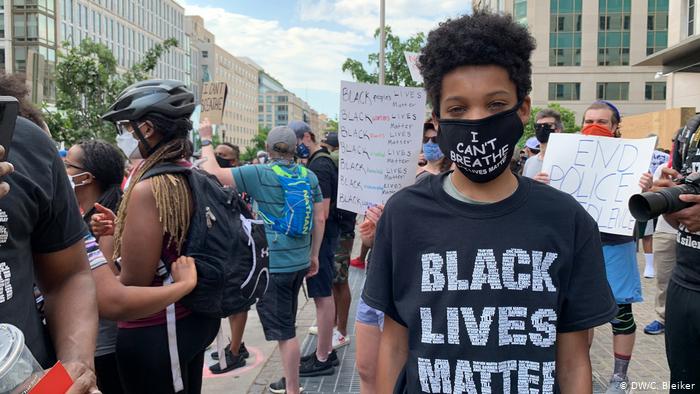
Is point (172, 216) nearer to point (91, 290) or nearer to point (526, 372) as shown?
point (91, 290)

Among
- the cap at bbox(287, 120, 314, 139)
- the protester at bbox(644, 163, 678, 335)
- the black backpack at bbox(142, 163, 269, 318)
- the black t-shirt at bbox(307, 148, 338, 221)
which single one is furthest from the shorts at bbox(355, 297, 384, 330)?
the protester at bbox(644, 163, 678, 335)

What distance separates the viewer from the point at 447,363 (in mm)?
1648

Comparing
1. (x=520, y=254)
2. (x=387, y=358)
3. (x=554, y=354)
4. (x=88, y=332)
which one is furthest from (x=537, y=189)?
(x=88, y=332)

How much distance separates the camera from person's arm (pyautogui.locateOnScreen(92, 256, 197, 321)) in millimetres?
2213

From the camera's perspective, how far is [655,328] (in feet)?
19.7

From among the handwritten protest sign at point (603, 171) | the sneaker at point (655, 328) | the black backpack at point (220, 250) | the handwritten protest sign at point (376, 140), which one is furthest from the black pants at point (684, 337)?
the sneaker at point (655, 328)

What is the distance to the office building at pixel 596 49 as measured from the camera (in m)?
57.1

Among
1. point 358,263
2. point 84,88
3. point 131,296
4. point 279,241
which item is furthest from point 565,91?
point 131,296

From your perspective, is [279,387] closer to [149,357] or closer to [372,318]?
[372,318]

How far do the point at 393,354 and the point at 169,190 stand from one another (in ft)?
4.30

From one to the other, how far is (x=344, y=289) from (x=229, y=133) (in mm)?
135061

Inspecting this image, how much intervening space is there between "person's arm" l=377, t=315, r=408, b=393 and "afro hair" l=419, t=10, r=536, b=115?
0.74 meters

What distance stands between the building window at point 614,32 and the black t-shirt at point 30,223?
64553 mm

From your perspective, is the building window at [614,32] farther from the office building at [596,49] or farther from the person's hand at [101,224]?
the person's hand at [101,224]
